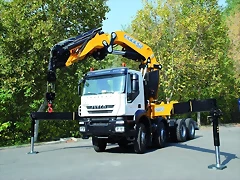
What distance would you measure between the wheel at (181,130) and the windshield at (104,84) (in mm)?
4891

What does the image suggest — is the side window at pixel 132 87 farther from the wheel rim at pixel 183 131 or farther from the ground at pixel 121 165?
the wheel rim at pixel 183 131

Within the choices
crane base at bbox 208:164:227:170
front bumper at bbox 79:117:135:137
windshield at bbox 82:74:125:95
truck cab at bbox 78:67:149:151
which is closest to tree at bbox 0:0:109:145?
windshield at bbox 82:74:125:95

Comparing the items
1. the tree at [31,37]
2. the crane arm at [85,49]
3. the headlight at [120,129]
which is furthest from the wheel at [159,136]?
the tree at [31,37]

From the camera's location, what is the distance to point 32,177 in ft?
23.7

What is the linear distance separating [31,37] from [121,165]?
861 centimetres

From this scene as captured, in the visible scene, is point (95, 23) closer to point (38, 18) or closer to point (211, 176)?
point (38, 18)

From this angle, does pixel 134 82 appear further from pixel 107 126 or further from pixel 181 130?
pixel 181 130

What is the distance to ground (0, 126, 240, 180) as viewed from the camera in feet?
23.6

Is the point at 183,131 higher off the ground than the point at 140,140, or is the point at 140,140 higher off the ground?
the point at 183,131

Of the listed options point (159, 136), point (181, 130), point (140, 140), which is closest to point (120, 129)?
point (140, 140)

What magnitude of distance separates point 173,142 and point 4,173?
803cm

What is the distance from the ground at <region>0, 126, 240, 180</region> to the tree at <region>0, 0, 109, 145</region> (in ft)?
15.1

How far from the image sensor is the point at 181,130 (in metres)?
14.1

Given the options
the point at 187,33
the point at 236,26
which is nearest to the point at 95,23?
the point at 187,33
